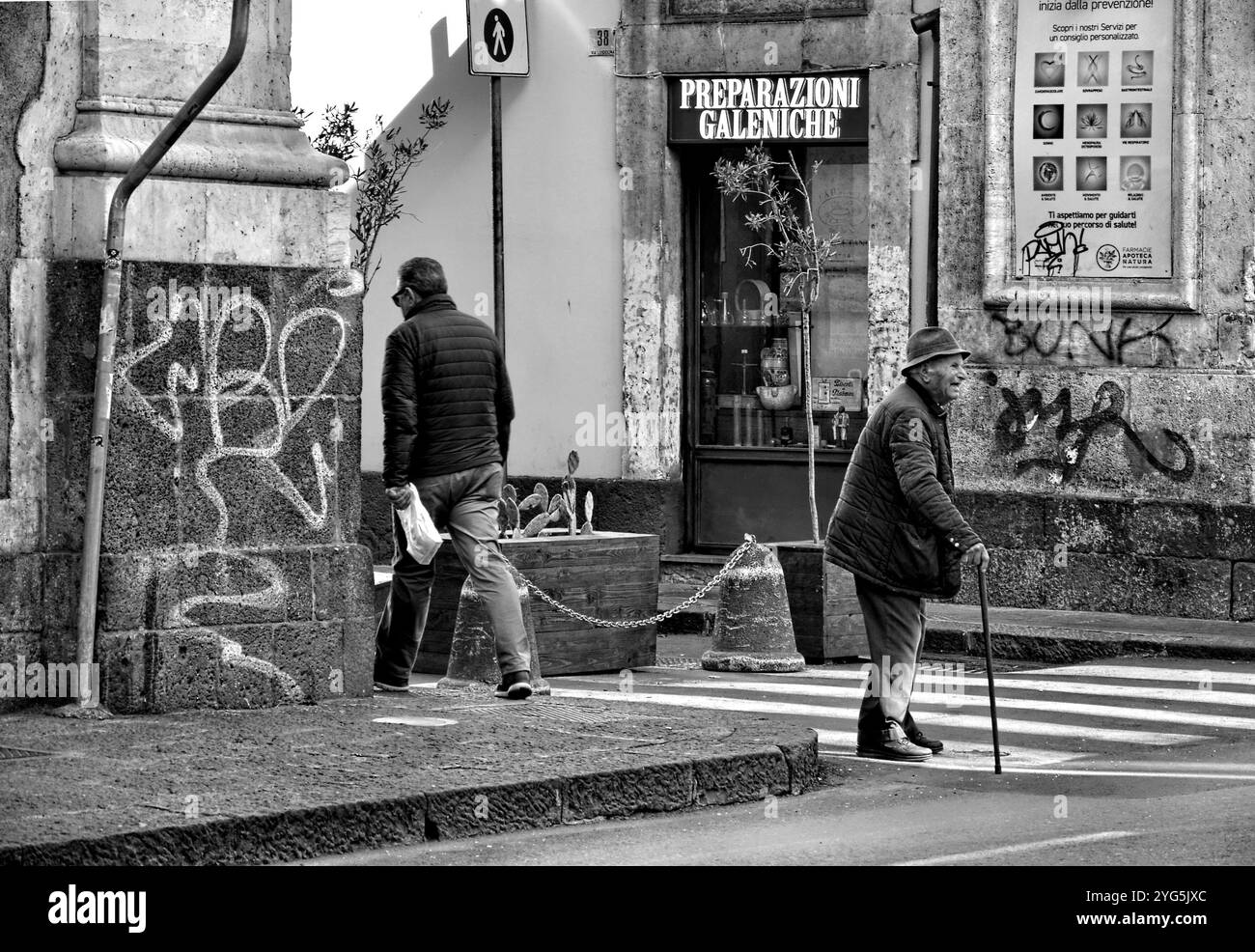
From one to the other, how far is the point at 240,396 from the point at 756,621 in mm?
4364

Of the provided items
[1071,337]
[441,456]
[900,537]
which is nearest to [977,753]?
[900,537]

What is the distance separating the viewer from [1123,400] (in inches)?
597

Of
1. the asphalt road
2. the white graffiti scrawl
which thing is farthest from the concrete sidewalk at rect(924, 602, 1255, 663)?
the white graffiti scrawl

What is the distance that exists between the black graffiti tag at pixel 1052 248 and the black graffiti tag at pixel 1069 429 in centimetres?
85

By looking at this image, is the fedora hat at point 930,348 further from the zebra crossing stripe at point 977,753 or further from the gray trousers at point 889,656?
the zebra crossing stripe at point 977,753

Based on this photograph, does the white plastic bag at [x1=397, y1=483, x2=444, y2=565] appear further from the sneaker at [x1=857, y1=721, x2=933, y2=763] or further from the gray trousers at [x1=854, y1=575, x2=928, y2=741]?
the sneaker at [x1=857, y1=721, x2=933, y2=763]

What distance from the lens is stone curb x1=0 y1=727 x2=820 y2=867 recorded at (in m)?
6.85

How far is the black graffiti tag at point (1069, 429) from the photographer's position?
14992 millimetres

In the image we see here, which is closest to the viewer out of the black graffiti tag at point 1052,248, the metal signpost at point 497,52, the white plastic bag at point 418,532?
the white plastic bag at point 418,532

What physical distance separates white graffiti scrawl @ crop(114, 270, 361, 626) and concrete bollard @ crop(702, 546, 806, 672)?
147 inches

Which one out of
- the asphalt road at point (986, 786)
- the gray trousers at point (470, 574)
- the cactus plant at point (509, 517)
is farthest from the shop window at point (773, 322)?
the gray trousers at point (470, 574)

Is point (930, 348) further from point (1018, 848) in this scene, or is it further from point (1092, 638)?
point (1092, 638)
